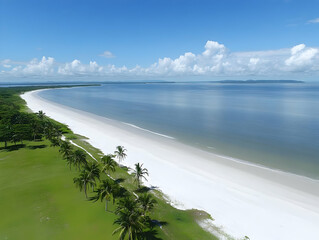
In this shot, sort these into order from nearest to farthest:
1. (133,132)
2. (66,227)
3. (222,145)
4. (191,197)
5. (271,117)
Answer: (66,227), (191,197), (222,145), (133,132), (271,117)

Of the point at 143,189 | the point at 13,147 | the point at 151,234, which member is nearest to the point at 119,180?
the point at 143,189

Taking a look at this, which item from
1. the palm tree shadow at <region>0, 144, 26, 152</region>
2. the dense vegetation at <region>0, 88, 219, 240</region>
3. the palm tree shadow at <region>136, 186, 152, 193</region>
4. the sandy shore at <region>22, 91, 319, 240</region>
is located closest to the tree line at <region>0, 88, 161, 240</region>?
the dense vegetation at <region>0, 88, 219, 240</region>

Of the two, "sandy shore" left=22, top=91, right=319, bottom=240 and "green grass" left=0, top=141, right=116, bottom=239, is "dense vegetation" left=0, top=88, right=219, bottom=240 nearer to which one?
"green grass" left=0, top=141, right=116, bottom=239

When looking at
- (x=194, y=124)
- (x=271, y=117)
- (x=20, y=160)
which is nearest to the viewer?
(x=20, y=160)

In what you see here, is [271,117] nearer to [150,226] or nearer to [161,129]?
[161,129]

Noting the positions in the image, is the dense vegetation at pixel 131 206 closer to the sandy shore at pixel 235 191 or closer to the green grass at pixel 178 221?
the green grass at pixel 178 221

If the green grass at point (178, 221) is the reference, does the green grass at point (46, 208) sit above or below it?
above

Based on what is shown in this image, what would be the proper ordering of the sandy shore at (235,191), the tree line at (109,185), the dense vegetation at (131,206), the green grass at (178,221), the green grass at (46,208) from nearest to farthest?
the tree line at (109,185) → the dense vegetation at (131,206) → the green grass at (46,208) → the green grass at (178,221) → the sandy shore at (235,191)

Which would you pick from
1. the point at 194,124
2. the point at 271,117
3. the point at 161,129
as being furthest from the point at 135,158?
the point at 271,117

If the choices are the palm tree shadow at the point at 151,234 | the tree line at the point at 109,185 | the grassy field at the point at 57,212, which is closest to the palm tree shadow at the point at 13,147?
the tree line at the point at 109,185
